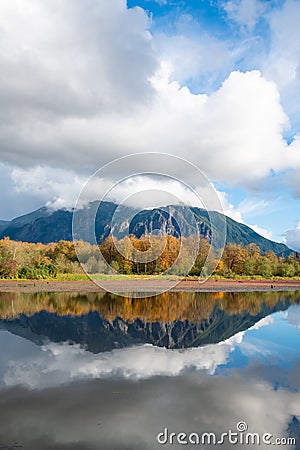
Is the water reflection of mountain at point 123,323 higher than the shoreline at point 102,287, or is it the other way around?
the shoreline at point 102,287

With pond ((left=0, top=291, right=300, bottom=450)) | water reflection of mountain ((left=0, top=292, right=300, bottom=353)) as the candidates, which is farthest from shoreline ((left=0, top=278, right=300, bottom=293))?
pond ((left=0, top=291, right=300, bottom=450))

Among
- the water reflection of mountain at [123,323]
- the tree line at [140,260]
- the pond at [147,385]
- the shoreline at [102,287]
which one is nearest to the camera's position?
the pond at [147,385]

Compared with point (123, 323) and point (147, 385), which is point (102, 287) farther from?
point (147, 385)

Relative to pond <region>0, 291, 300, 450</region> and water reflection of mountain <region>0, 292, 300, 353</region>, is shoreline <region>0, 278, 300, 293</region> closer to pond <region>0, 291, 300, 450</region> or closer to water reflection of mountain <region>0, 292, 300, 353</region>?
water reflection of mountain <region>0, 292, 300, 353</region>

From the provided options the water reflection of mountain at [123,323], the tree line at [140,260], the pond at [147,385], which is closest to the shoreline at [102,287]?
the tree line at [140,260]

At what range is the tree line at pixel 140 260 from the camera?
94.0 ft

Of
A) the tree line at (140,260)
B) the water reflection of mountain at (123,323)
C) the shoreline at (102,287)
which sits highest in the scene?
the tree line at (140,260)

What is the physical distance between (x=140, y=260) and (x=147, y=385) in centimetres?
2826

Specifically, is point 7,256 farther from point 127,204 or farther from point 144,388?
point 144,388

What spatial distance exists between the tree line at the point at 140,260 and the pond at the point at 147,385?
599cm

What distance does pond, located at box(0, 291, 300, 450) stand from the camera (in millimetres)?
6469

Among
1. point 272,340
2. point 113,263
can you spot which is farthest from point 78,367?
point 113,263

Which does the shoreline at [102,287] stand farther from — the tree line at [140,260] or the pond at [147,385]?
the pond at [147,385]

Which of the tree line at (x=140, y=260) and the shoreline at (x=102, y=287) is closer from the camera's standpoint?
the tree line at (x=140, y=260)
